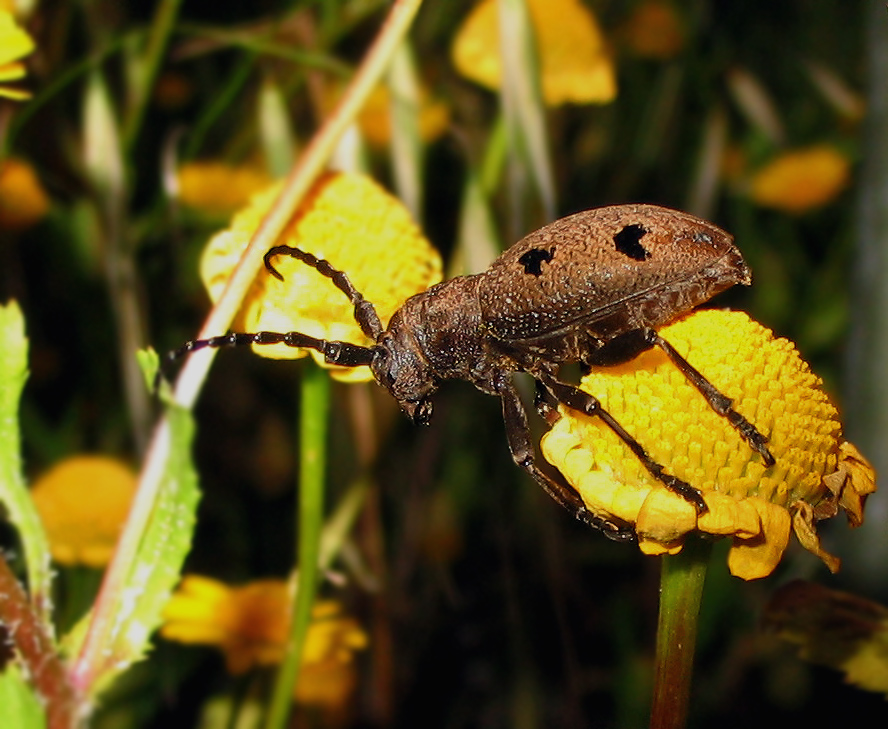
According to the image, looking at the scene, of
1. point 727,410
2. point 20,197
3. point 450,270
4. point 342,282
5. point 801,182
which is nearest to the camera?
point 727,410

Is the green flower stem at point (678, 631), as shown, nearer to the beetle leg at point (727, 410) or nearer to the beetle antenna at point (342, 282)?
the beetle leg at point (727, 410)

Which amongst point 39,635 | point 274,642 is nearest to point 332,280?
point 39,635

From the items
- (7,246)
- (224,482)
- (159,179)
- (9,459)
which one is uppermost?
(159,179)

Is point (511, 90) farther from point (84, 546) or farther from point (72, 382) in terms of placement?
point (72, 382)

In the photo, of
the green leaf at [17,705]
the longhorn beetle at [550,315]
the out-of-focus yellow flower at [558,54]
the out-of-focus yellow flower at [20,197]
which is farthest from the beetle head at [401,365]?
the out-of-focus yellow flower at [20,197]

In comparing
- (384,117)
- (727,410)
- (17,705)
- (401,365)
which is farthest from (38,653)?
(384,117)

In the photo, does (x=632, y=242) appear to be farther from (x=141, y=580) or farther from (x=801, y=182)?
(x=801, y=182)
